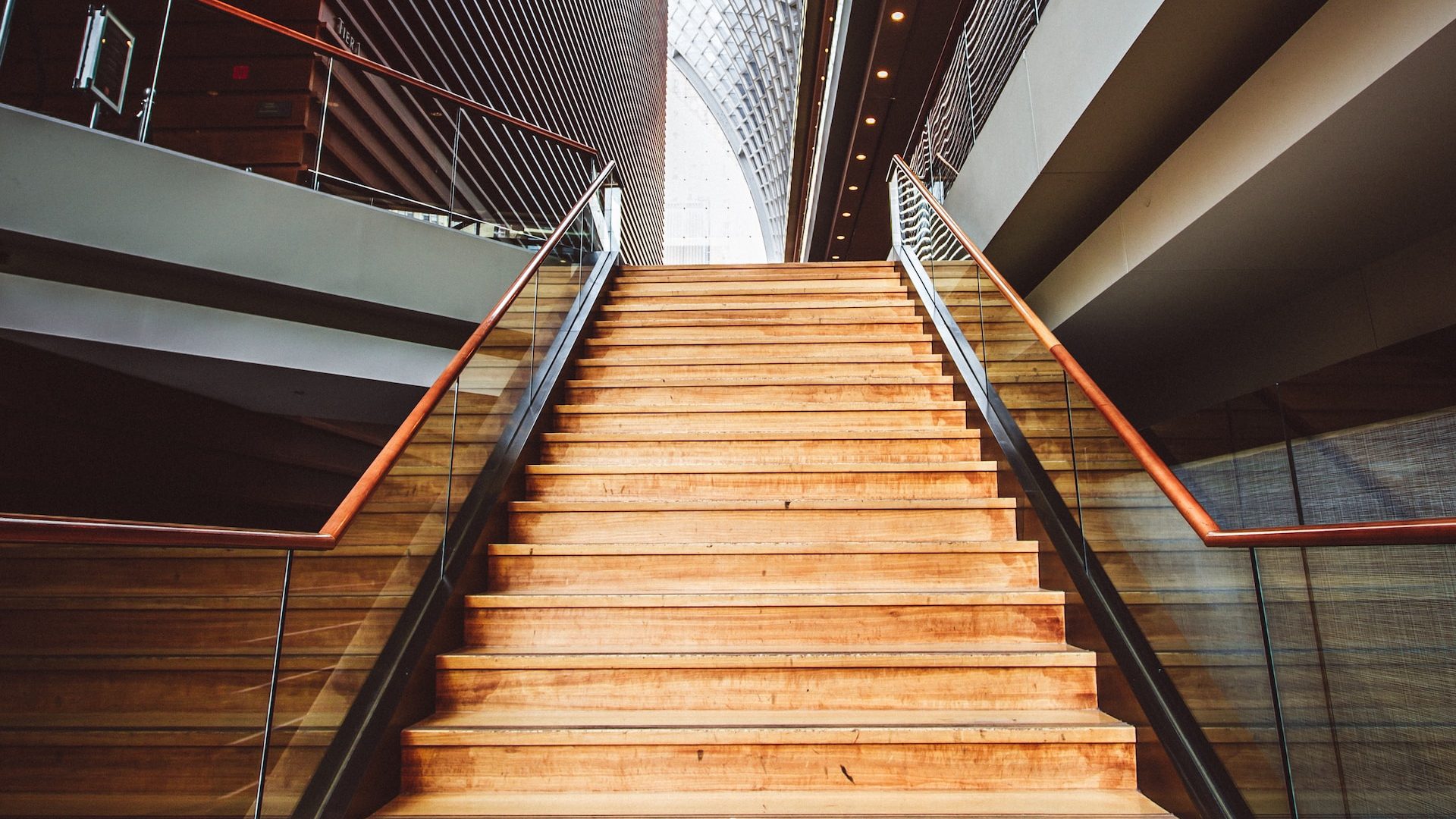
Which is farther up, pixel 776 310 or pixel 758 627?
pixel 776 310

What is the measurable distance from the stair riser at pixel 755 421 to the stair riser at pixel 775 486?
1.46 ft

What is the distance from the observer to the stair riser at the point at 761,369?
4047mm

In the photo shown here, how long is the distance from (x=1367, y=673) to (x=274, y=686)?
221cm

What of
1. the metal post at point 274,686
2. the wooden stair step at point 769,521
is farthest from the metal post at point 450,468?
the metal post at point 274,686

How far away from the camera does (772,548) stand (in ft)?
9.09

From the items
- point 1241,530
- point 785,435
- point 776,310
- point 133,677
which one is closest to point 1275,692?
point 1241,530

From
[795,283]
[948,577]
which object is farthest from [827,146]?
[948,577]

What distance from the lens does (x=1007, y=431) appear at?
3186 millimetres

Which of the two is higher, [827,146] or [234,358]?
[827,146]

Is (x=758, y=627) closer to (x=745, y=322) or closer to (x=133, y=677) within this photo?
(x=133, y=677)

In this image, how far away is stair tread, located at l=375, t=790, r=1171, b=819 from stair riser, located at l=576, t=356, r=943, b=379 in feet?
7.72

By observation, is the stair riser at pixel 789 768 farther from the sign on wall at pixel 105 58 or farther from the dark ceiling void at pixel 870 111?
the dark ceiling void at pixel 870 111

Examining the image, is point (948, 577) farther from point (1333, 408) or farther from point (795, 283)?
point (1333, 408)

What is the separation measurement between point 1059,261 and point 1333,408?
217cm
